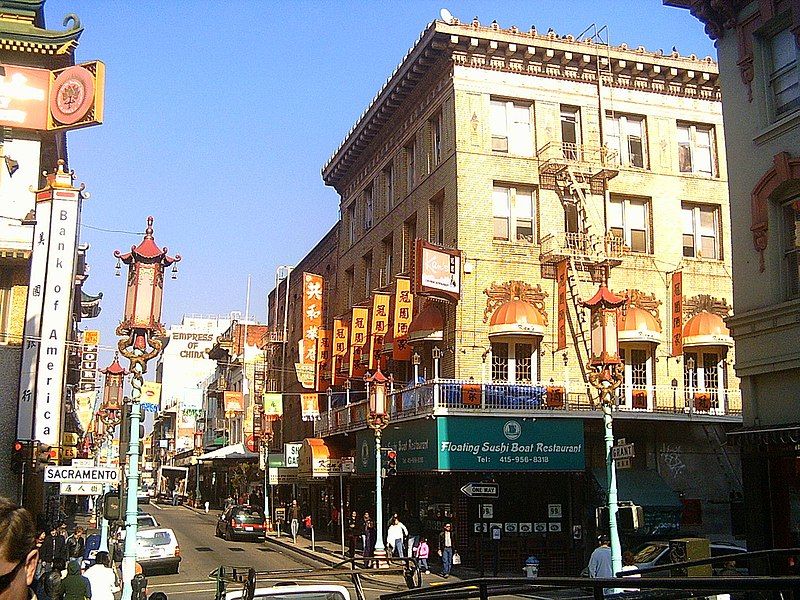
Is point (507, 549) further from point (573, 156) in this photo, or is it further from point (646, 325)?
point (573, 156)

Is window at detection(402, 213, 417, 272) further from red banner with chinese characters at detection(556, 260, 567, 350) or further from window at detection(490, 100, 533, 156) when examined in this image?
red banner with chinese characters at detection(556, 260, 567, 350)

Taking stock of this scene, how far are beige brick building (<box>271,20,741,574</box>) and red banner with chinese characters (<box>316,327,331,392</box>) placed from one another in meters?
10.1

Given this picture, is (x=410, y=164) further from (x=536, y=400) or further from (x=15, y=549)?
(x=15, y=549)

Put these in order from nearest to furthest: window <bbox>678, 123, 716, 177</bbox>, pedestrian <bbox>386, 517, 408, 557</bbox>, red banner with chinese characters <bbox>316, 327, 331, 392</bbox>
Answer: pedestrian <bbox>386, 517, 408, 557</bbox>
window <bbox>678, 123, 716, 177</bbox>
red banner with chinese characters <bbox>316, 327, 331, 392</bbox>

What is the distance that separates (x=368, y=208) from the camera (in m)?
45.3

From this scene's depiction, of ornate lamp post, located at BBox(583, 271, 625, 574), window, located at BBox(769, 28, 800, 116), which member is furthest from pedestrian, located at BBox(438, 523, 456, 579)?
window, located at BBox(769, 28, 800, 116)

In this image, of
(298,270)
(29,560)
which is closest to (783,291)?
(29,560)

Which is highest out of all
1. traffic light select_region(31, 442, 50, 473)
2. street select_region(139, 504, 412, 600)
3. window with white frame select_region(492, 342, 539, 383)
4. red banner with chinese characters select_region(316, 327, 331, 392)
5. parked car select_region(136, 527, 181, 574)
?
red banner with chinese characters select_region(316, 327, 331, 392)

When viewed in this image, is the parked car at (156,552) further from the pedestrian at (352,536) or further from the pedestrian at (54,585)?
the pedestrian at (54,585)

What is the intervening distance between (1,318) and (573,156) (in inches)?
804

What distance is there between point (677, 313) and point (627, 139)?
22.6 ft

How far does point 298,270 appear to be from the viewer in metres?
61.2

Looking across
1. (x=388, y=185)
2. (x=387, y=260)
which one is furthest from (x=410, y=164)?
(x=387, y=260)

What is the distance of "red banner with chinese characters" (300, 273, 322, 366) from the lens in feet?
155
